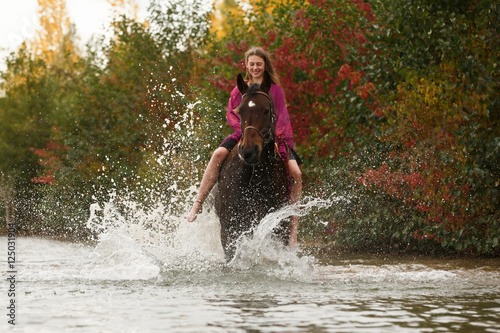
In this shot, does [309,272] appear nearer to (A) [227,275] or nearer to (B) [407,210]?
(A) [227,275]

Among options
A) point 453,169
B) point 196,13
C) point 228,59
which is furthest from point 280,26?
point 196,13

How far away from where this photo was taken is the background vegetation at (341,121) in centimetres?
1211

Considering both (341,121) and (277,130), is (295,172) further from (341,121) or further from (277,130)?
(341,121)

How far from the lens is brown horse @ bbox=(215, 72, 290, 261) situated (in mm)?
9625

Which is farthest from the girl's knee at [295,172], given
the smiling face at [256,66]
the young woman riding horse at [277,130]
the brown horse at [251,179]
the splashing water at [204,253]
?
the smiling face at [256,66]

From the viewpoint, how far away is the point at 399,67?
13.9 meters

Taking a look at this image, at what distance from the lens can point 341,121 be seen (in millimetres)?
16812

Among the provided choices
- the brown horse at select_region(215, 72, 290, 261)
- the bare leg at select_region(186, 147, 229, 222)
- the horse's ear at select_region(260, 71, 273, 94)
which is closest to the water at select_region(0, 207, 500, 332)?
the brown horse at select_region(215, 72, 290, 261)

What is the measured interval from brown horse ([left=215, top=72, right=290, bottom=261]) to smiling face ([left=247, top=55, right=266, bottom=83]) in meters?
0.42

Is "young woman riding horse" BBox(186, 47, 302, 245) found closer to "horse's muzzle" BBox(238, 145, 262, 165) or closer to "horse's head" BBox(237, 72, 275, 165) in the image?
"horse's head" BBox(237, 72, 275, 165)

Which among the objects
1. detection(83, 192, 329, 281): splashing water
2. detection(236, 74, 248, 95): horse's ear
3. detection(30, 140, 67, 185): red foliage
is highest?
detection(30, 140, 67, 185): red foliage

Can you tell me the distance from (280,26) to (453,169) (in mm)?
9244

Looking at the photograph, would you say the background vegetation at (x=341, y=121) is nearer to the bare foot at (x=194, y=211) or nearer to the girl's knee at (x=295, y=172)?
the girl's knee at (x=295, y=172)

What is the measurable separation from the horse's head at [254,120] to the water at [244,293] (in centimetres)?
107
